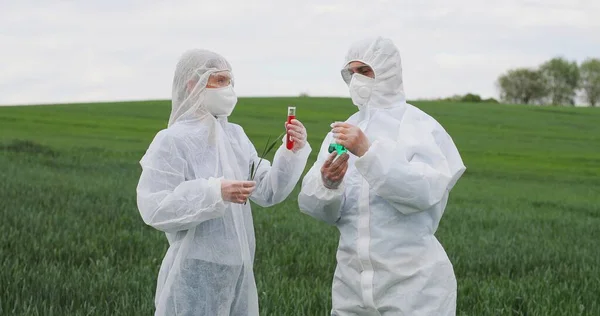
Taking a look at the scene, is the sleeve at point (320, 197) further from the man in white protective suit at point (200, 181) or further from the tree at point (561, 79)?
the tree at point (561, 79)

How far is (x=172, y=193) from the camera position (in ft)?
13.4

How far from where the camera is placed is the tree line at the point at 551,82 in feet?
286

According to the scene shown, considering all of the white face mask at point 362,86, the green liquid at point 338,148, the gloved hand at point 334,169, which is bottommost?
the gloved hand at point 334,169

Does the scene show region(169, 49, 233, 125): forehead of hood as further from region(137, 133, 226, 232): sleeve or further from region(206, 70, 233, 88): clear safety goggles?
region(137, 133, 226, 232): sleeve

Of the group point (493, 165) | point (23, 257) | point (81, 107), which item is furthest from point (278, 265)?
point (81, 107)

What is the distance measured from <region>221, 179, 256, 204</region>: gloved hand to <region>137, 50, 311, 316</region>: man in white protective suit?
0.39ft

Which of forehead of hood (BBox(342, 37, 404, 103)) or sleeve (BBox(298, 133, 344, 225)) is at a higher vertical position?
forehead of hood (BBox(342, 37, 404, 103))

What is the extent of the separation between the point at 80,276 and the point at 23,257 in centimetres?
126

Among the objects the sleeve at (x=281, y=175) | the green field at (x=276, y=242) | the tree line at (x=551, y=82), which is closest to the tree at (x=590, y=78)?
the tree line at (x=551, y=82)

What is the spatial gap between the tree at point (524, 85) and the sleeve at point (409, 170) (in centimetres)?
8572

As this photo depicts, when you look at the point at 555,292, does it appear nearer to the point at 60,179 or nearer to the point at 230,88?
the point at 230,88

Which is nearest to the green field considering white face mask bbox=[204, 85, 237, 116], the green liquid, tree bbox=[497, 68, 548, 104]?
white face mask bbox=[204, 85, 237, 116]

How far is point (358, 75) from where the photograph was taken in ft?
13.9

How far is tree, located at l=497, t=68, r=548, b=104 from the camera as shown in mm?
Answer: 87438
